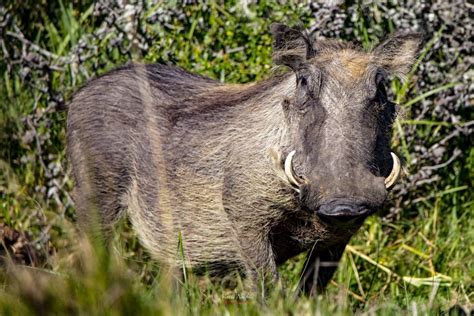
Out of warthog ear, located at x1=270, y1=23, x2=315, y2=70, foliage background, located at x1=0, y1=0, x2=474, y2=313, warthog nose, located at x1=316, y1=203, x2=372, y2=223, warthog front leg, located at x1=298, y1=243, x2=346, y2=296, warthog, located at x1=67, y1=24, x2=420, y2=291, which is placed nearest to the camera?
warthog nose, located at x1=316, y1=203, x2=372, y2=223

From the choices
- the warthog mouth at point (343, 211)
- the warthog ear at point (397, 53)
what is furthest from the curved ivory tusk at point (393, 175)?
the warthog ear at point (397, 53)

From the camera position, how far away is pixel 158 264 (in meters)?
4.15

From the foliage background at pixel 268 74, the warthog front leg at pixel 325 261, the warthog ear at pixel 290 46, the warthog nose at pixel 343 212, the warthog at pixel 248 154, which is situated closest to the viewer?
the warthog nose at pixel 343 212

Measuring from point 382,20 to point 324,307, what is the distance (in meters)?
2.53

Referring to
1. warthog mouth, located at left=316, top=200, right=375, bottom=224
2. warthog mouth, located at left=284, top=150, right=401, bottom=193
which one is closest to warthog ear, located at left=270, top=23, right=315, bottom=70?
warthog mouth, located at left=284, top=150, right=401, bottom=193

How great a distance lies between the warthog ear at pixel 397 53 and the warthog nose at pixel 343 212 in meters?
0.75

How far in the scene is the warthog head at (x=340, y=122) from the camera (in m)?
3.09

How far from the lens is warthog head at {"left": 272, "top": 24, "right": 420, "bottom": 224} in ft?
10.2

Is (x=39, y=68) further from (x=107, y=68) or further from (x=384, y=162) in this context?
(x=384, y=162)

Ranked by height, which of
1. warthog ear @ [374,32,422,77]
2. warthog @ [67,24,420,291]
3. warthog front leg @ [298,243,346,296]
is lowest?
warthog front leg @ [298,243,346,296]

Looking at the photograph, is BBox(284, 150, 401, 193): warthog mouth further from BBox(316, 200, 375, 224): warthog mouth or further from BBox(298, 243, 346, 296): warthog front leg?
BBox(298, 243, 346, 296): warthog front leg

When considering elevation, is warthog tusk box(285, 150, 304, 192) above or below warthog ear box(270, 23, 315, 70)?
below

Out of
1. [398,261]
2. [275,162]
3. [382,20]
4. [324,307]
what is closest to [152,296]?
[324,307]

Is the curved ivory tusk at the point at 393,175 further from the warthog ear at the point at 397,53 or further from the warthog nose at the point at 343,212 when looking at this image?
the warthog ear at the point at 397,53
